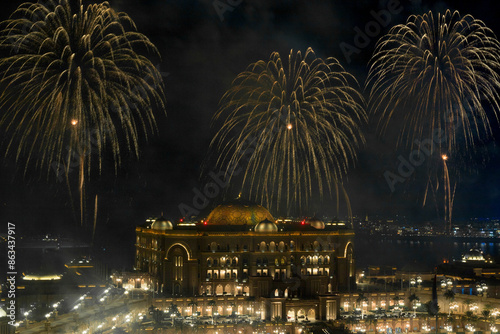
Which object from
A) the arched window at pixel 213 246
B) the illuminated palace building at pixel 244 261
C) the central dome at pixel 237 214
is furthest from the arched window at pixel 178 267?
the central dome at pixel 237 214

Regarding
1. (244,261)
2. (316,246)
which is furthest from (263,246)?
(316,246)

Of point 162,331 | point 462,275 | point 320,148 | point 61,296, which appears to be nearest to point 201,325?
point 162,331

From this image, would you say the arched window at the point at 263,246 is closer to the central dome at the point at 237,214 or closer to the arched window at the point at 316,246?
the central dome at the point at 237,214

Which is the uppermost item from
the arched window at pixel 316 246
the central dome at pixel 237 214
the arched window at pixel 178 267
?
the central dome at pixel 237 214

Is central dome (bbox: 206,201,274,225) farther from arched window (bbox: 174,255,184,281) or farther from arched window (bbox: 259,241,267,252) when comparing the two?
arched window (bbox: 174,255,184,281)

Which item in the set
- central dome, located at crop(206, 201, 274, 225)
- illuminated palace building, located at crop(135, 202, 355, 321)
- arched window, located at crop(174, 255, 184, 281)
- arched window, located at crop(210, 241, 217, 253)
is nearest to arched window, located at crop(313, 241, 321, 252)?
illuminated palace building, located at crop(135, 202, 355, 321)

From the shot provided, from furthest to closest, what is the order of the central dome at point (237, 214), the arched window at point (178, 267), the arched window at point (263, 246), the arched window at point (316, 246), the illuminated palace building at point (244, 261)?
the central dome at point (237, 214) → the arched window at point (316, 246) → the arched window at point (263, 246) → the arched window at point (178, 267) → the illuminated palace building at point (244, 261)

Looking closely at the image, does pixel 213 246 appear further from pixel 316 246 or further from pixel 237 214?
pixel 316 246

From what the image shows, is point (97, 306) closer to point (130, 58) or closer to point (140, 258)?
point (140, 258)
